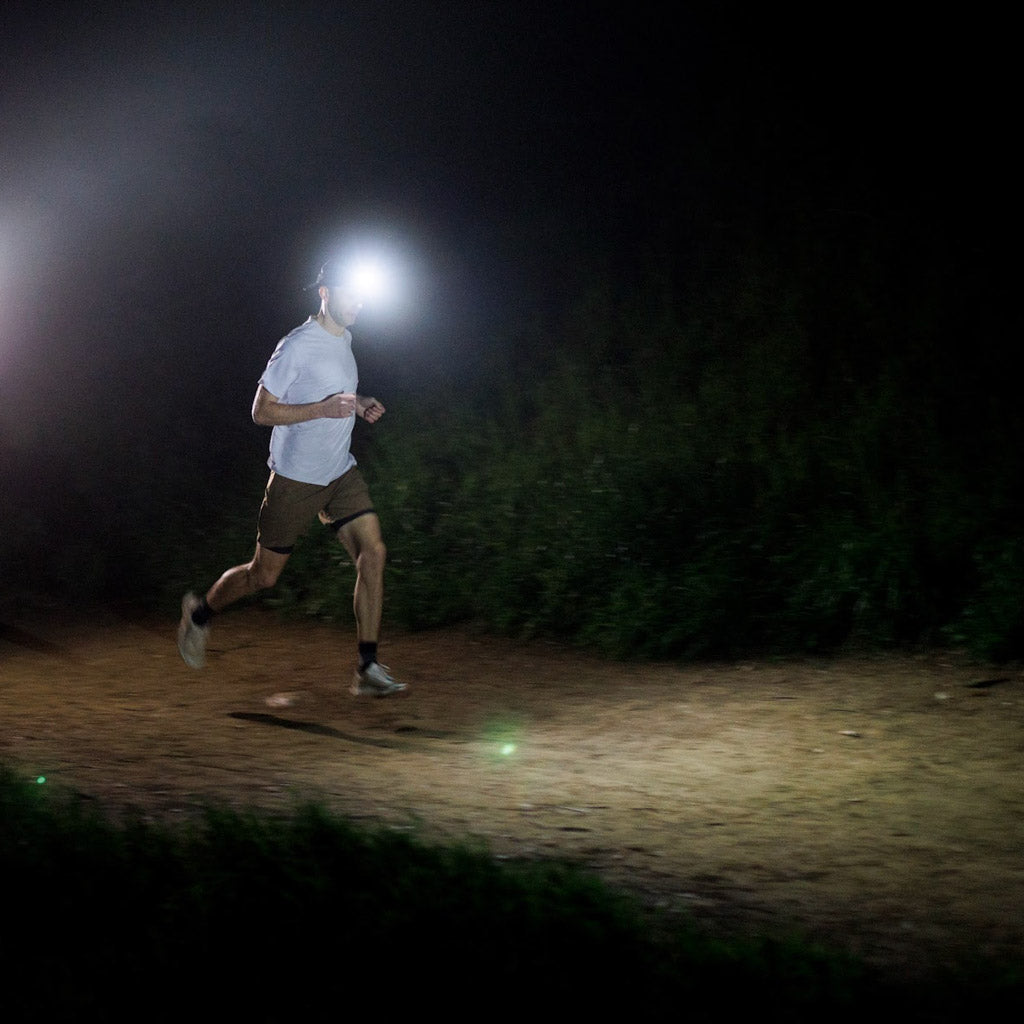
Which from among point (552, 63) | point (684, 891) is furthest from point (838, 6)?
point (684, 891)

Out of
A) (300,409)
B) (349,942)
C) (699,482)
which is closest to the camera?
(349,942)

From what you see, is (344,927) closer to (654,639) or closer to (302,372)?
(302,372)

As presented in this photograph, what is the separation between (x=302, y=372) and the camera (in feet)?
23.9

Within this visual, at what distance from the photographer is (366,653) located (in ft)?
25.1

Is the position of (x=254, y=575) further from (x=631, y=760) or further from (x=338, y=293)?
(x=631, y=760)

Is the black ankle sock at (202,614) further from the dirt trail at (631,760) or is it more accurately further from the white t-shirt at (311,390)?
the white t-shirt at (311,390)

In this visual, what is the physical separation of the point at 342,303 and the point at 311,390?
462 mm

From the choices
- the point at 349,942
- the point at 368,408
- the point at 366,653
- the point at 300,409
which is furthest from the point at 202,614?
the point at 349,942

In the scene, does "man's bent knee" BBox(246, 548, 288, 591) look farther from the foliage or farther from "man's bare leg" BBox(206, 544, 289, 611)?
the foliage

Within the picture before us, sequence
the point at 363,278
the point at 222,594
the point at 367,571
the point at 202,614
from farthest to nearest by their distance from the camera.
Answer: the point at 202,614, the point at 222,594, the point at 367,571, the point at 363,278

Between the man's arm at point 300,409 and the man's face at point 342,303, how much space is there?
430mm

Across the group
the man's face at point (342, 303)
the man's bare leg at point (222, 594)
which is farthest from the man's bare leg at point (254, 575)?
the man's face at point (342, 303)

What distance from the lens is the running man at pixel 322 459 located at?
7.27m

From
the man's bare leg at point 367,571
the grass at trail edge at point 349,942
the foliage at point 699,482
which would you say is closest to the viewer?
the grass at trail edge at point 349,942
